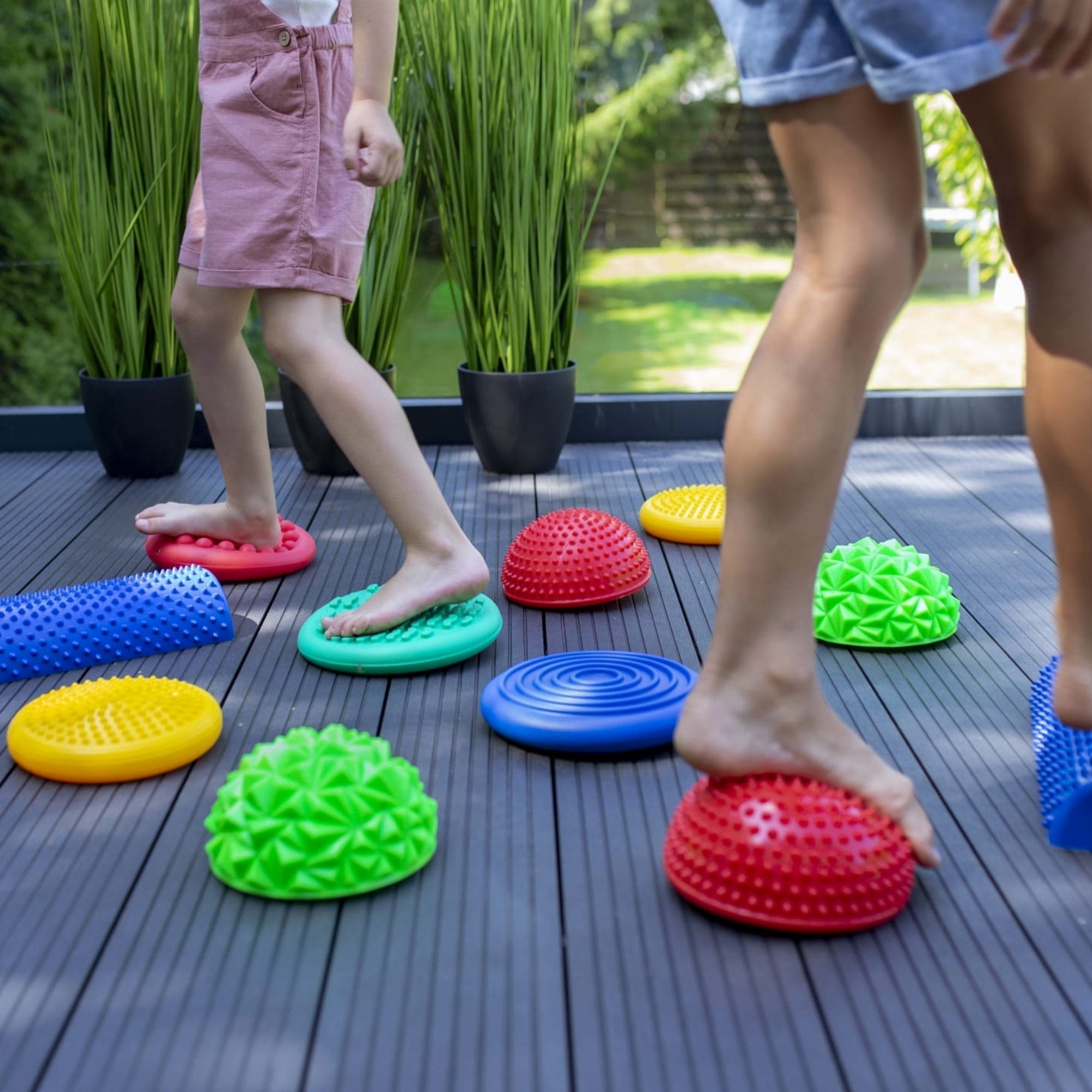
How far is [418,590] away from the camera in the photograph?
83.8 inches

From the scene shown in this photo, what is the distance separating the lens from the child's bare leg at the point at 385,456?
2.15 metres

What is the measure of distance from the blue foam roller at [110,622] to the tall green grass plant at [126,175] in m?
1.23

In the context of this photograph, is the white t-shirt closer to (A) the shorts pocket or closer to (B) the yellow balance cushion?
(A) the shorts pocket

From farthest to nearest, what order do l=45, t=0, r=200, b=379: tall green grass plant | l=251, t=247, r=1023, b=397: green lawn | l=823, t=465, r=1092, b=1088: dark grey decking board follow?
1. l=251, t=247, r=1023, b=397: green lawn
2. l=45, t=0, r=200, b=379: tall green grass plant
3. l=823, t=465, r=1092, b=1088: dark grey decking board

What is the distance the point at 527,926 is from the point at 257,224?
4.36ft

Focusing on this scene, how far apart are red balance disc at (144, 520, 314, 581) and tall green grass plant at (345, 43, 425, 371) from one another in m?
0.97

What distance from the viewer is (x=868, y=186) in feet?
4.18

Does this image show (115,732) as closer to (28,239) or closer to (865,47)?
(865,47)

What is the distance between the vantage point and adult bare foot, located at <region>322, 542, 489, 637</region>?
210 centimetres

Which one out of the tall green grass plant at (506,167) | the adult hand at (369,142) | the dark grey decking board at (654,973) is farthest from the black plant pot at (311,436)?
the dark grey decking board at (654,973)

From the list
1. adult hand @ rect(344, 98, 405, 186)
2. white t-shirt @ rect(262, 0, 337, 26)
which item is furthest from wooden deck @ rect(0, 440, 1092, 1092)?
white t-shirt @ rect(262, 0, 337, 26)

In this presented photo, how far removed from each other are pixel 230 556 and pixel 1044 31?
1.86 metres

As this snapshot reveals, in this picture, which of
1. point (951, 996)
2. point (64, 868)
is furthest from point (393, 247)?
point (951, 996)

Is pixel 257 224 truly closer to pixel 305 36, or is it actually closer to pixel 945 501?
pixel 305 36
